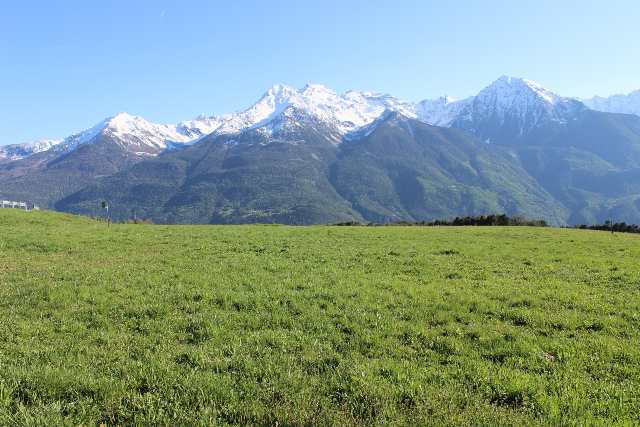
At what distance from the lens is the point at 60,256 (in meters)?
26.3

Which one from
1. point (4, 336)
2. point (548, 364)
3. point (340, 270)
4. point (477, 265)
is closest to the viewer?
point (548, 364)

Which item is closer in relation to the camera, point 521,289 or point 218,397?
point 218,397

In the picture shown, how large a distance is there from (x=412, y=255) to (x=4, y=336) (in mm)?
23274

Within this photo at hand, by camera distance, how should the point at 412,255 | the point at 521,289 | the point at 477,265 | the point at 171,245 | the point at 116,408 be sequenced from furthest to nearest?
the point at 171,245 < the point at 412,255 < the point at 477,265 < the point at 521,289 < the point at 116,408

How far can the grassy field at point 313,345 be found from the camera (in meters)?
8.01

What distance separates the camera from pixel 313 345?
11.3 m

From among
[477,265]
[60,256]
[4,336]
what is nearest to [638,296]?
[477,265]

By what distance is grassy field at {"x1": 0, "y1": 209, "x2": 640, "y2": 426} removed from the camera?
801cm

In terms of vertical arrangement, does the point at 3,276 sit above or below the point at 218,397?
above

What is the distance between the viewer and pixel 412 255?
95.5 feet

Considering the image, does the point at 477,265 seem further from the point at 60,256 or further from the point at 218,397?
the point at 60,256

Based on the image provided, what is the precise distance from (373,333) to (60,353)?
8.34 m

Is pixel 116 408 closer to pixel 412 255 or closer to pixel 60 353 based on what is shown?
pixel 60 353

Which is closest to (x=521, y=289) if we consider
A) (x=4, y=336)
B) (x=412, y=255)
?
(x=412, y=255)
